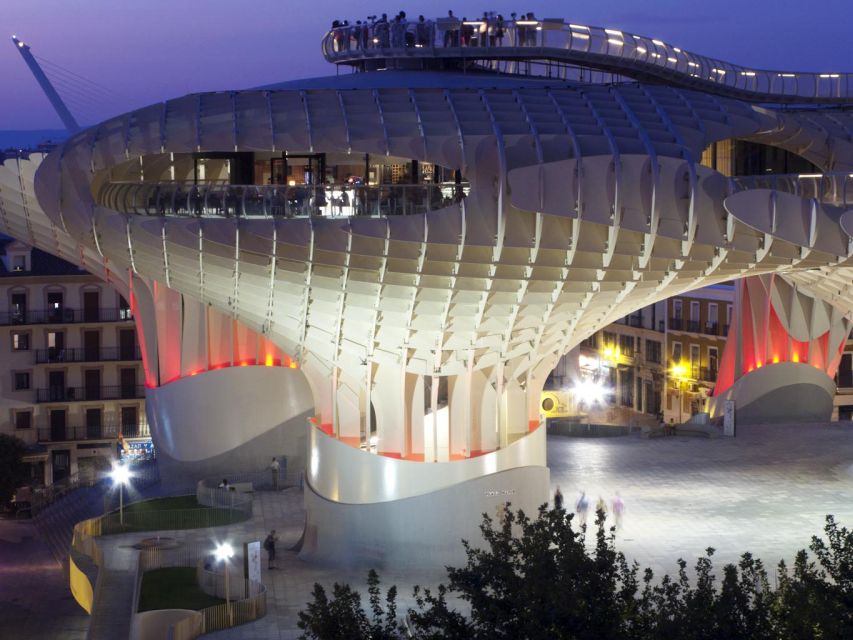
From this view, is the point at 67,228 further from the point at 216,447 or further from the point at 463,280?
the point at 216,447

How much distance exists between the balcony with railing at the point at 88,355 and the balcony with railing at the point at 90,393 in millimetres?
1242

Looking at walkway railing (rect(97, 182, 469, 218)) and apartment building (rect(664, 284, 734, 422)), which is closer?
walkway railing (rect(97, 182, 469, 218))

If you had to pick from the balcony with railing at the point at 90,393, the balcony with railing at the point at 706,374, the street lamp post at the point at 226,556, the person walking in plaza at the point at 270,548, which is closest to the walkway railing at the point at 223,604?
the street lamp post at the point at 226,556

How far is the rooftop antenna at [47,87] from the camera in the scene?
87438 mm

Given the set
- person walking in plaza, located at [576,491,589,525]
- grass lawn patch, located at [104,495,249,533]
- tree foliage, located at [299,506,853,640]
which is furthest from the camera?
grass lawn patch, located at [104,495,249,533]

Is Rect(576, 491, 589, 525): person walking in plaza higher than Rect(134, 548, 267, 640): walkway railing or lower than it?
higher

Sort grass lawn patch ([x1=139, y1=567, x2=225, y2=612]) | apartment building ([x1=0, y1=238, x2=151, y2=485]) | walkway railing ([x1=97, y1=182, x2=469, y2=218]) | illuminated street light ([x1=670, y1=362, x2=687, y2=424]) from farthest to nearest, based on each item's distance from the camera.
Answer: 1. illuminated street light ([x1=670, y1=362, x2=687, y2=424])
2. apartment building ([x1=0, y1=238, x2=151, y2=485])
3. walkway railing ([x1=97, y1=182, x2=469, y2=218])
4. grass lawn patch ([x1=139, y1=567, x2=225, y2=612])

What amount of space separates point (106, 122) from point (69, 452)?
133 feet

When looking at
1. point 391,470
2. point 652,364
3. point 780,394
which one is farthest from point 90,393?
point 391,470

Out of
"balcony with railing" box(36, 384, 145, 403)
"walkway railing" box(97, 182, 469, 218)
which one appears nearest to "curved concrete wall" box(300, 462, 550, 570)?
"walkway railing" box(97, 182, 469, 218)

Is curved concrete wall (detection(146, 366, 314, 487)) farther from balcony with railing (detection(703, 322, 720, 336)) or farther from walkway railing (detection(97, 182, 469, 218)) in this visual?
balcony with railing (detection(703, 322, 720, 336))

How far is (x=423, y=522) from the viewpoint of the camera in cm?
4388

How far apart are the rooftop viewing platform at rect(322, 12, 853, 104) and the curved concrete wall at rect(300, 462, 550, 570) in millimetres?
15151

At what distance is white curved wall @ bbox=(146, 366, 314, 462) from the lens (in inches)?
2375
